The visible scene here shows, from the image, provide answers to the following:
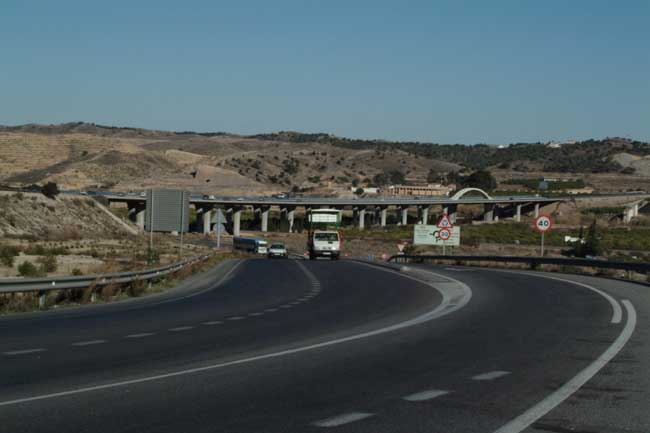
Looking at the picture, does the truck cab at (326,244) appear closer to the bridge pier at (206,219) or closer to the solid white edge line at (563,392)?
the solid white edge line at (563,392)

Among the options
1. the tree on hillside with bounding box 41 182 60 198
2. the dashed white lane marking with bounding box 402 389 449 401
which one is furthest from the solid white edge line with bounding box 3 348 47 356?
the tree on hillside with bounding box 41 182 60 198

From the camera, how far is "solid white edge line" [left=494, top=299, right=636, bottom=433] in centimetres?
834

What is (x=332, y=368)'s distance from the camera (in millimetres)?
11891

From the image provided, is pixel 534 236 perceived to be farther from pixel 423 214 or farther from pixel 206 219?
pixel 206 219

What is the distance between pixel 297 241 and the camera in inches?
4628

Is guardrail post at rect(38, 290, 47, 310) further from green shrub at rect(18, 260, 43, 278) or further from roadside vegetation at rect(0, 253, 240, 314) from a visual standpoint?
green shrub at rect(18, 260, 43, 278)

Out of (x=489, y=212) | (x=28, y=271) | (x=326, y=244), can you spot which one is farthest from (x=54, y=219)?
(x=489, y=212)

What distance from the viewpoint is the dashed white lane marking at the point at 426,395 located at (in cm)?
970

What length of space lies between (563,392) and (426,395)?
1.49 meters

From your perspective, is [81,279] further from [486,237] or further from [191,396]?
[486,237]

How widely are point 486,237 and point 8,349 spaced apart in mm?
104020

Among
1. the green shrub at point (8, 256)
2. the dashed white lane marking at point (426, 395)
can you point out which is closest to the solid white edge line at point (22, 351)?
the dashed white lane marking at point (426, 395)

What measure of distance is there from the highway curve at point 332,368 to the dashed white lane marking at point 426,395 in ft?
0.07

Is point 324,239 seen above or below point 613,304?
above
